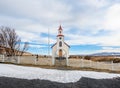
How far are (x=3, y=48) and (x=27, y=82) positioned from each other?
108 feet

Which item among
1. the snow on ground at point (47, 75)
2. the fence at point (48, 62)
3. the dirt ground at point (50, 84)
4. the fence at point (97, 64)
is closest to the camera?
the dirt ground at point (50, 84)

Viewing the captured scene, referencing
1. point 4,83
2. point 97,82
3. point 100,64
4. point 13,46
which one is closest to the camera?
A: point 4,83

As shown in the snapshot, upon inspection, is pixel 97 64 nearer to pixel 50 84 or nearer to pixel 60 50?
pixel 60 50

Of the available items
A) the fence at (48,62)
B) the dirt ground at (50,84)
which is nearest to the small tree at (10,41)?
the fence at (48,62)

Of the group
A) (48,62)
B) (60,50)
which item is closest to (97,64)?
(60,50)

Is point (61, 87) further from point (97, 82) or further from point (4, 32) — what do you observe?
point (4, 32)

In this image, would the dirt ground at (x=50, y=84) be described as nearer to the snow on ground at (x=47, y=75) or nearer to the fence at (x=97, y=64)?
the snow on ground at (x=47, y=75)

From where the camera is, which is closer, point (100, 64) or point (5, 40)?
point (100, 64)

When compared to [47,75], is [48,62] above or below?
above

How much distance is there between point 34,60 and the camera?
29.2 metres

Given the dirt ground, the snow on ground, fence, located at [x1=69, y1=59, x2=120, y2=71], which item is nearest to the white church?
fence, located at [x1=69, y1=59, x2=120, y2=71]

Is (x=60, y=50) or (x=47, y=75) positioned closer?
(x=47, y=75)

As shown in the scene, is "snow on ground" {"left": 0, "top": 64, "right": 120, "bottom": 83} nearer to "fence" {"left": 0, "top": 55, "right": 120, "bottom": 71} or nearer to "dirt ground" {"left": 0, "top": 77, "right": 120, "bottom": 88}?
"dirt ground" {"left": 0, "top": 77, "right": 120, "bottom": 88}

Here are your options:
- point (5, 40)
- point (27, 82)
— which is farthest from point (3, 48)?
point (27, 82)
